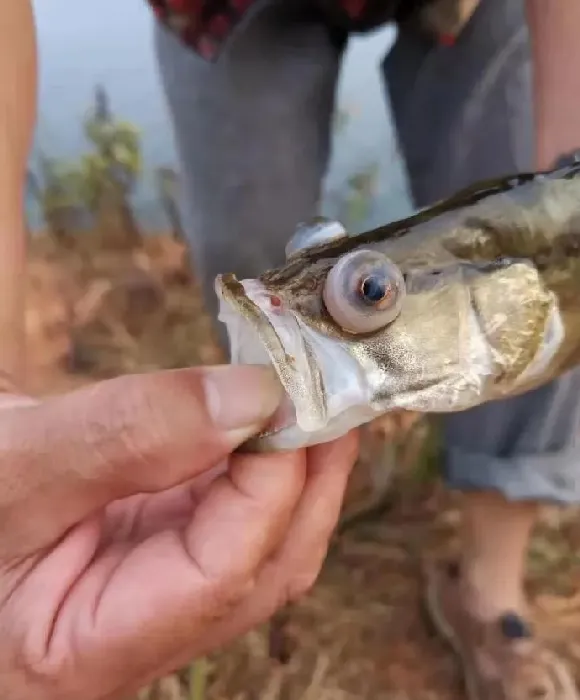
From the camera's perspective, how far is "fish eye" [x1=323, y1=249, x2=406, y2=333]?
0.54 meters

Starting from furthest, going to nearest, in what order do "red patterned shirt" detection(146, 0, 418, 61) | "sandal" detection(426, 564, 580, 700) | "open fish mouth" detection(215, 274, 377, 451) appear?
1. "sandal" detection(426, 564, 580, 700)
2. "red patterned shirt" detection(146, 0, 418, 61)
3. "open fish mouth" detection(215, 274, 377, 451)

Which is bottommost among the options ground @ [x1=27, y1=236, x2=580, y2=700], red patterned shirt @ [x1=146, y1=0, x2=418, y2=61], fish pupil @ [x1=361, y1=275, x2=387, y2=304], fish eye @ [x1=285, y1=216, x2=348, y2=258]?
ground @ [x1=27, y1=236, x2=580, y2=700]

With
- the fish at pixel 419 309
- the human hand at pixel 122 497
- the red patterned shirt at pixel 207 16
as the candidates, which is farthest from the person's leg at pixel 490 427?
the human hand at pixel 122 497

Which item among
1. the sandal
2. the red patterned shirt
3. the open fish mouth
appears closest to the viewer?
the open fish mouth

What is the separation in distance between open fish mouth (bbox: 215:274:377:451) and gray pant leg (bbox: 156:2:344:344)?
57 cm

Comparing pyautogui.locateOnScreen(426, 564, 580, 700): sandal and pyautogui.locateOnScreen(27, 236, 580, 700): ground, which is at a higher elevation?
pyautogui.locateOnScreen(27, 236, 580, 700): ground

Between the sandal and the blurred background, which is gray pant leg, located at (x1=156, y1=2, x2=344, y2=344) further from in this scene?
the sandal

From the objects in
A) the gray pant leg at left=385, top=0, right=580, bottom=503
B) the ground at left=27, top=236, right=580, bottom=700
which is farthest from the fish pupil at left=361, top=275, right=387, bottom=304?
the ground at left=27, top=236, right=580, bottom=700

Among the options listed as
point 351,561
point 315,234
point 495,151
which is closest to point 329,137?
point 495,151

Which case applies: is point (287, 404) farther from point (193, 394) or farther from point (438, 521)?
point (438, 521)

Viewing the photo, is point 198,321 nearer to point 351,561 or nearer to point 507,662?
point 351,561

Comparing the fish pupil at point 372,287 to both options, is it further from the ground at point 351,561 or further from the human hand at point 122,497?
the ground at point 351,561

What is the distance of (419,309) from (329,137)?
67 cm

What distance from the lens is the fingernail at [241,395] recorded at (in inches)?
22.1
